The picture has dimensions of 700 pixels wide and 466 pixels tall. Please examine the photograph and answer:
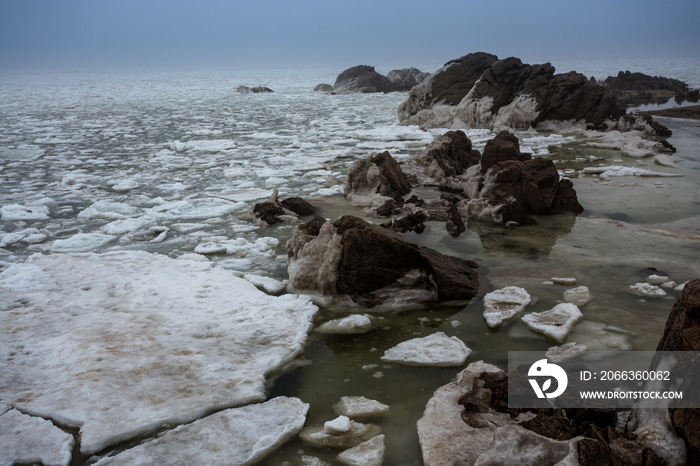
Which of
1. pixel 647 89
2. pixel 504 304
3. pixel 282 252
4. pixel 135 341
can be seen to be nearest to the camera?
pixel 135 341

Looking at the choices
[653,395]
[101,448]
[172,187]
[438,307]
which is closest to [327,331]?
[438,307]

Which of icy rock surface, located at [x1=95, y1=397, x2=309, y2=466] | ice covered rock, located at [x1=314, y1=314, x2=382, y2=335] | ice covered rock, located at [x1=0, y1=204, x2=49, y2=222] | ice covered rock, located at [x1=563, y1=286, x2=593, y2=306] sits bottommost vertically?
icy rock surface, located at [x1=95, y1=397, x2=309, y2=466]

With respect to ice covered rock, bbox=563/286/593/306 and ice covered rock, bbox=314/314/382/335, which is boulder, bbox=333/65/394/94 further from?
ice covered rock, bbox=314/314/382/335

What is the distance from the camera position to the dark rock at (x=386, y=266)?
4160 mm

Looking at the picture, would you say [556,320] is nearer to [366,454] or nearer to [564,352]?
[564,352]

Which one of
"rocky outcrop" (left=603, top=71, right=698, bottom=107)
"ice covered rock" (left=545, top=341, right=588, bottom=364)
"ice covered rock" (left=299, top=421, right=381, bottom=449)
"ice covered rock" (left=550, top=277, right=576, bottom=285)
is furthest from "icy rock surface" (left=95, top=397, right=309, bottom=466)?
"rocky outcrop" (left=603, top=71, right=698, bottom=107)

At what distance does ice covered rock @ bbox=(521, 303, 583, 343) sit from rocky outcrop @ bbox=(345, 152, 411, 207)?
12.1 ft

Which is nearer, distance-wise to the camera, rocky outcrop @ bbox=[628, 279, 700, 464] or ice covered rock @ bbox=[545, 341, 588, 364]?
rocky outcrop @ bbox=[628, 279, 700, 464]

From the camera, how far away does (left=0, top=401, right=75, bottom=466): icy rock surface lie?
2.46m

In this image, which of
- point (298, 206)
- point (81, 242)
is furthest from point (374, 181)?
point (81, 242)

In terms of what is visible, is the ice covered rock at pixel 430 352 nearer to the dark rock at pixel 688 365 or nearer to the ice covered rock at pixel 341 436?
the ice covered rock at pixel 341 436

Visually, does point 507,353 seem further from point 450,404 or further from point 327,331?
point 327,331
